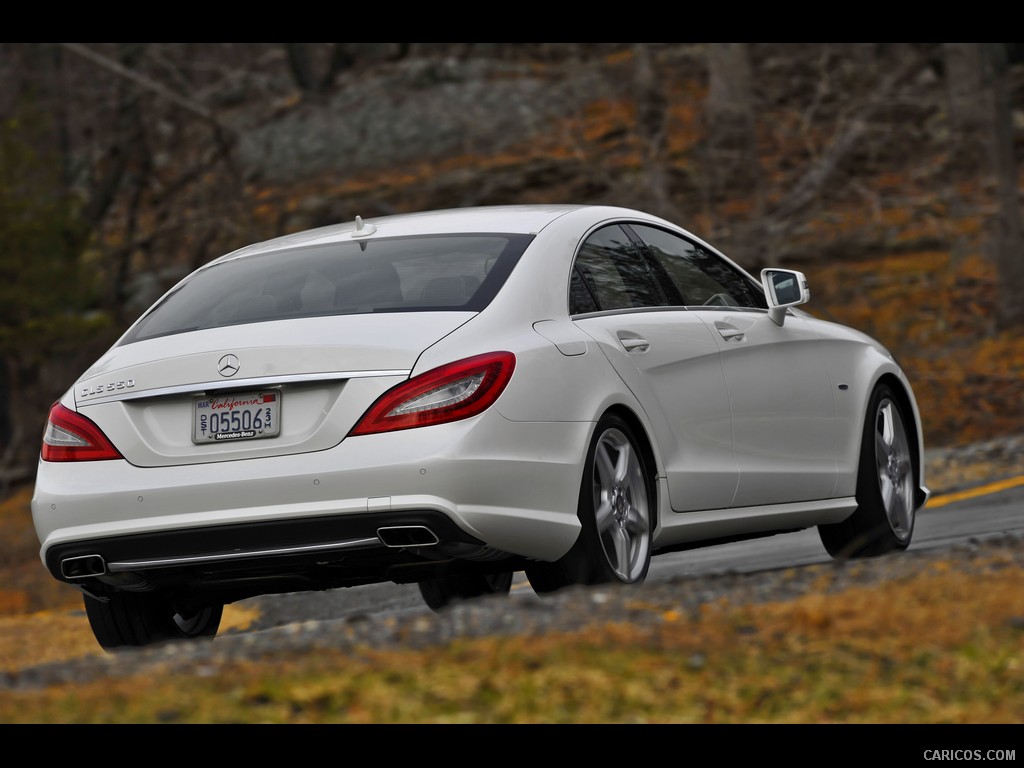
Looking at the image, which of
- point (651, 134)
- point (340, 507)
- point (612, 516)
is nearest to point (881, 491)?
point (612, 516)

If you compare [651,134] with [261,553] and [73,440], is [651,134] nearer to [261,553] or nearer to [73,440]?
[73,440]

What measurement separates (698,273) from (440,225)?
1454 millimetres

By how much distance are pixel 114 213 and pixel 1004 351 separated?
705 inches

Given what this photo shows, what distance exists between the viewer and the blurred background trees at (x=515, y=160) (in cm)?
2109

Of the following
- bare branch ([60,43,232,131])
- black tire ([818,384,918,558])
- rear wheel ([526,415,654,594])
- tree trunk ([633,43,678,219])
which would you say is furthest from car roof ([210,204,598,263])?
bare branch ([60,43,232,131])

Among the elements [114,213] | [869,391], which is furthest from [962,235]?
[114,213]

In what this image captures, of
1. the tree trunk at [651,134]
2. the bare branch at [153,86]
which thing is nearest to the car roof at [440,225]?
the tree trunk at [651,134]

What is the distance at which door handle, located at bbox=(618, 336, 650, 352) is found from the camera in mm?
6504

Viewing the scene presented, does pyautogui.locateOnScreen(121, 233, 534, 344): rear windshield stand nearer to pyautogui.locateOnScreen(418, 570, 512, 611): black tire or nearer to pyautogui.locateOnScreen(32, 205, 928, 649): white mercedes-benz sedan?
pyautogui.locateOnScreen(32, 205, 928, 649): white mercedes-benz sedan

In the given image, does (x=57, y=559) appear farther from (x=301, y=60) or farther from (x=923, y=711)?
(x=301, y=60)

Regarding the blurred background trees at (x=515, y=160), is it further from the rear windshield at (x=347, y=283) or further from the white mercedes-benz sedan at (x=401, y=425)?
the rear windshield at (x=347, y=283)

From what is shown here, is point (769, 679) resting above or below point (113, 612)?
above

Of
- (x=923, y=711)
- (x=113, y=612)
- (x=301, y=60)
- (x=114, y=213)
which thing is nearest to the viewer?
(x=923, y=711)

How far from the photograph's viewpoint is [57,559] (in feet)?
19.9
